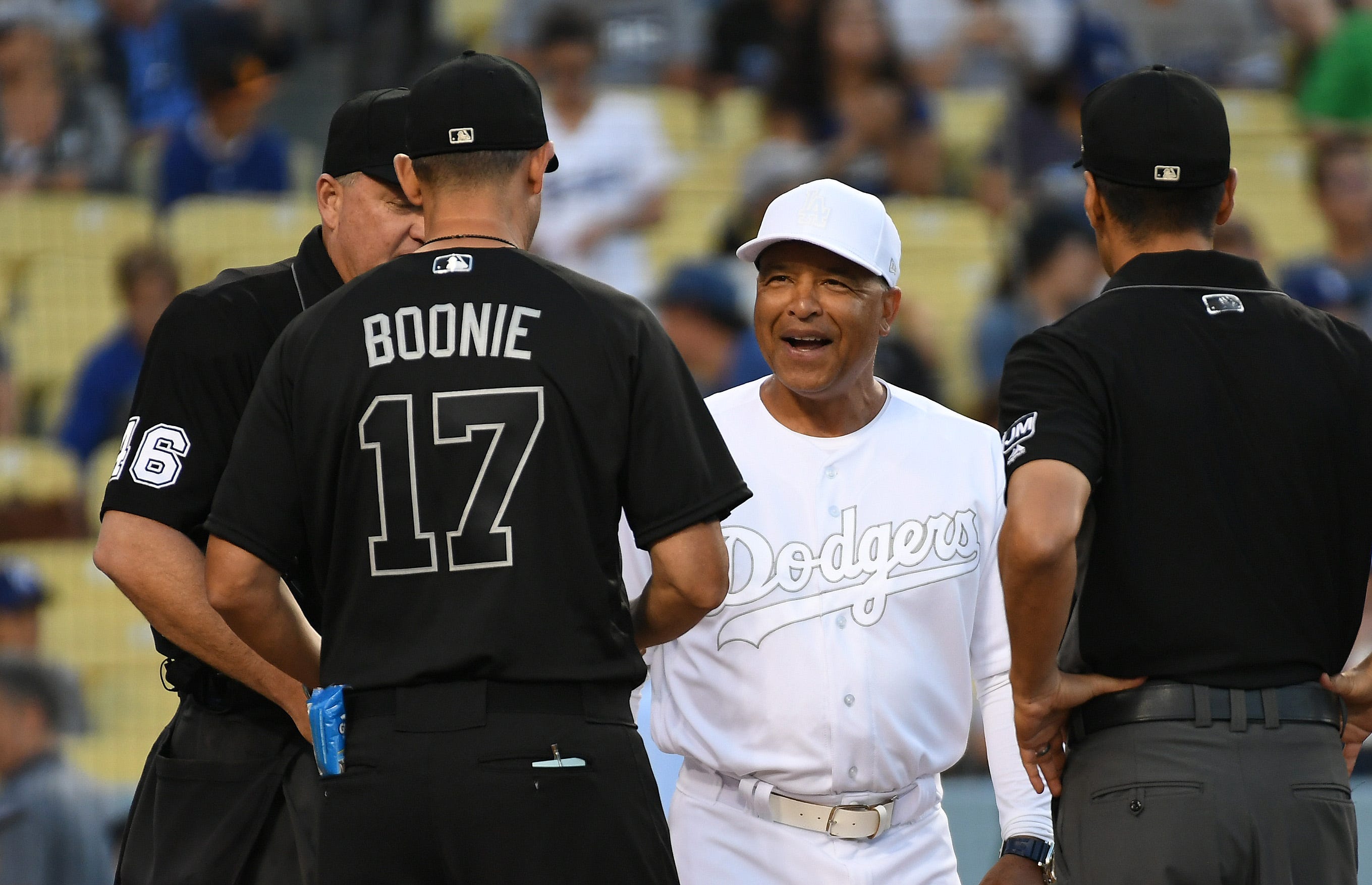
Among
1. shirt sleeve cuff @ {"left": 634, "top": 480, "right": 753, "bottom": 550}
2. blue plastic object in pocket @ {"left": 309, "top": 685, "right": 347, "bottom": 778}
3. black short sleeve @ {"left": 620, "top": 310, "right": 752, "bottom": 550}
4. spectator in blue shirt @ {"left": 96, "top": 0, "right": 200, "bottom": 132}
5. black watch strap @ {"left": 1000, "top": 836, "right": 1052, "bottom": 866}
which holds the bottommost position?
black watch strap @ {"left": 1000, "top": 836, "right": 1052, "bottom": 866}

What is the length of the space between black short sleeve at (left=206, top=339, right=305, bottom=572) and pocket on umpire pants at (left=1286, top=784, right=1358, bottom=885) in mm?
1700

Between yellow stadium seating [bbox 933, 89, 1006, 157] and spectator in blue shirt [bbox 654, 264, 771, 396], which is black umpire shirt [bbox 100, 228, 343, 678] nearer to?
spectator in blue shirt [bbox 654, 264, 771, 396]

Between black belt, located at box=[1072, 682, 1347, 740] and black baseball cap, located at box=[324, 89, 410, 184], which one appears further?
black baseball cap, located at box=[324, 89, 410, 184]

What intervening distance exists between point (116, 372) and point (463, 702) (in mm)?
5055

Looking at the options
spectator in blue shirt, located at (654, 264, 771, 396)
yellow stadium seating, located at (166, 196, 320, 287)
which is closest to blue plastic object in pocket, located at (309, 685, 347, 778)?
spectator in blue shirt, located at (654, 264, 771, 396)

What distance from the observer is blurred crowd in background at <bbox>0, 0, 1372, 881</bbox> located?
7.25m

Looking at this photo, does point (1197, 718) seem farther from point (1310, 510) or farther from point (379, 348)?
point (379, 348)

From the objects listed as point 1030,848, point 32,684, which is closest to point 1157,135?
point 1030,848

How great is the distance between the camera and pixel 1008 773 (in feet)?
10.5

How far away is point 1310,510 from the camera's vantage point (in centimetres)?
271

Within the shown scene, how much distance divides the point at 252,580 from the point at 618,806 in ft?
2.23

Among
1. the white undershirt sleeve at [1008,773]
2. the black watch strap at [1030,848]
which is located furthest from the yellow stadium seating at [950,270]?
the black watch strap at [1030,848]

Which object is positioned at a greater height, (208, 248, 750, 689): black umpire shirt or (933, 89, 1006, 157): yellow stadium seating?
(933, 89, 1006, 157): yellow stadium seating

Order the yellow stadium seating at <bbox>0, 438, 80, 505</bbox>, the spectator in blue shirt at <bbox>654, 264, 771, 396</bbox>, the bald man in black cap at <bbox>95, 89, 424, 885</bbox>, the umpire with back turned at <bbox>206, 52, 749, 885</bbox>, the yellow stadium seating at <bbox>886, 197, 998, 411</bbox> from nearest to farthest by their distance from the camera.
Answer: the umpire with back turned at <bbox>206, 52, 749, 885</bbox>, the bald man in black cap at <bbox>95, 89, 424, 885</bbox>, the yellow stadium seating at <bbox>0, 438, 80, 505</bbox>, the spectator in blue shirt at <bbox>654, 264, 771, 396</bbox>, the yellow stadium seating at <bbox>886, 197, 998, 411</bbox>
